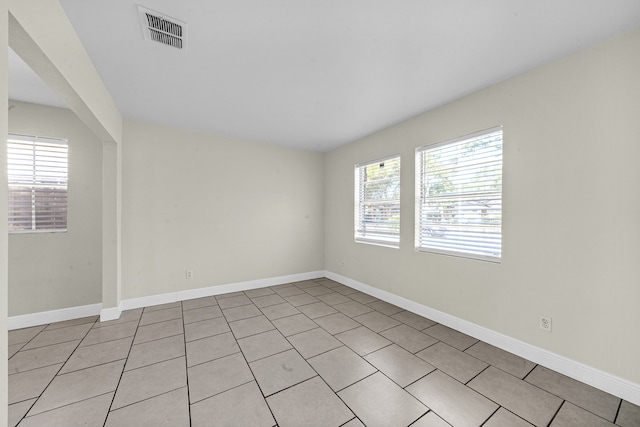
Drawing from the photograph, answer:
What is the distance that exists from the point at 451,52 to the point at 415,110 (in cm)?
106

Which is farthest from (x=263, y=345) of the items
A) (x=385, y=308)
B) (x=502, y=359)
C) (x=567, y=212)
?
(x=567, y=212)

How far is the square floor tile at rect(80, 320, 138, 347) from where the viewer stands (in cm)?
251

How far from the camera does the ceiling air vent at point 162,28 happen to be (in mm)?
1574

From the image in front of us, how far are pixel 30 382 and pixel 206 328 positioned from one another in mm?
1294

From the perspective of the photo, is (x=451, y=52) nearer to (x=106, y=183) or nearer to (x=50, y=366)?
(x=106, y=183)

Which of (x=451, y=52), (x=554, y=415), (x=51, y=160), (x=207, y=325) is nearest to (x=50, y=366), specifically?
(x=207, y=325)

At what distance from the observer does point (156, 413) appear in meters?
1.58

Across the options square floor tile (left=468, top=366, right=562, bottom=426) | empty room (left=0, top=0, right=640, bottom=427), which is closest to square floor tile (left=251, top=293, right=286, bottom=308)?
empty room (left=0, top=0, right=640, bottom=427)

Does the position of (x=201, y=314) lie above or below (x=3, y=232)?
below

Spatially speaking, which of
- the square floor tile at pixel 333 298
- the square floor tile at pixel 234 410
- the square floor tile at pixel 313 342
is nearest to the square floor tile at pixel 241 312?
the square floor tile at pixel 313 342

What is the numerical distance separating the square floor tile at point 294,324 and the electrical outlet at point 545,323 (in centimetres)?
210

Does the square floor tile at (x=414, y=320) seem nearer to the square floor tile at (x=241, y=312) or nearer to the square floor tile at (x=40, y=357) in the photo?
the square floor tile at (x=241, y=312)

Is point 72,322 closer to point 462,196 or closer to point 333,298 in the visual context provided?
point 333,298

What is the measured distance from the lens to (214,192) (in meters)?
3.88
